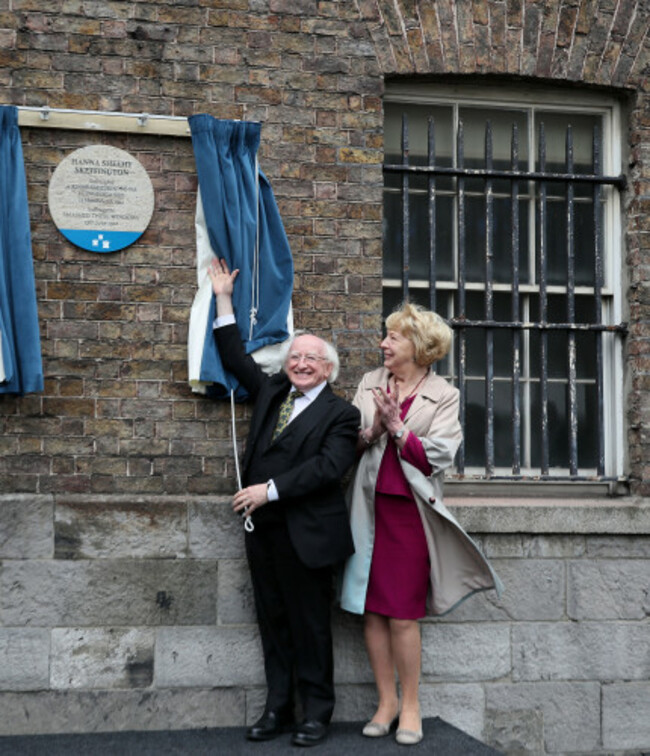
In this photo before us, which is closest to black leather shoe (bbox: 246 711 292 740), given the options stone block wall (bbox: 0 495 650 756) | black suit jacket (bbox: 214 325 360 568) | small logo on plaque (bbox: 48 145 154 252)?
stone block wall (bbox: 0 495 650 756)

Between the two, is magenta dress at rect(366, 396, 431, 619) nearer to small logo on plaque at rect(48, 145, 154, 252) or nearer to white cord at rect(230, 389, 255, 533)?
white cord at rect(230, 389, 255, 533)

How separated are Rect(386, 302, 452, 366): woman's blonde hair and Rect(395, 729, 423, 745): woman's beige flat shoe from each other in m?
1.72

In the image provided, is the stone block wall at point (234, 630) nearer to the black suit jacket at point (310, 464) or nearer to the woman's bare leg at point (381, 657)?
the woman's bare leg at point (381, 657)

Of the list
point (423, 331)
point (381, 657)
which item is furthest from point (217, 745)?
point (423, 331)

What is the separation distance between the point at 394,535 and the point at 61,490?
165 centimetres

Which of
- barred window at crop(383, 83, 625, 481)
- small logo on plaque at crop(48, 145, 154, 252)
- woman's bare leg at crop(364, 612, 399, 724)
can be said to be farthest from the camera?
barred window at crop(383, 83, 625, 481)

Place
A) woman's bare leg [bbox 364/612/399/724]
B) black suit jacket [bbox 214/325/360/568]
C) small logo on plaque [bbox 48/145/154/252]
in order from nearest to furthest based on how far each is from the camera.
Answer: black suit jacket [bbox 214/325/360/568], woman's bare leg [bbox 364/612/399/724], small logo on plaque [bbox 48/145/154/252]

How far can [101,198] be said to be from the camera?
521 centimetres

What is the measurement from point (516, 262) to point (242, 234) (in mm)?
1541

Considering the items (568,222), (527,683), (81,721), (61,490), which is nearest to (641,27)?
(568,222)

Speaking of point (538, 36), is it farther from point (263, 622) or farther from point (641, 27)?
point (263, 622)

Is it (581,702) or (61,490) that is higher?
(61,490)

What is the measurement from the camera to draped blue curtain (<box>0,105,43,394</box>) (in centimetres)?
496

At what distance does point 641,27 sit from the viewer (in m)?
5.72
